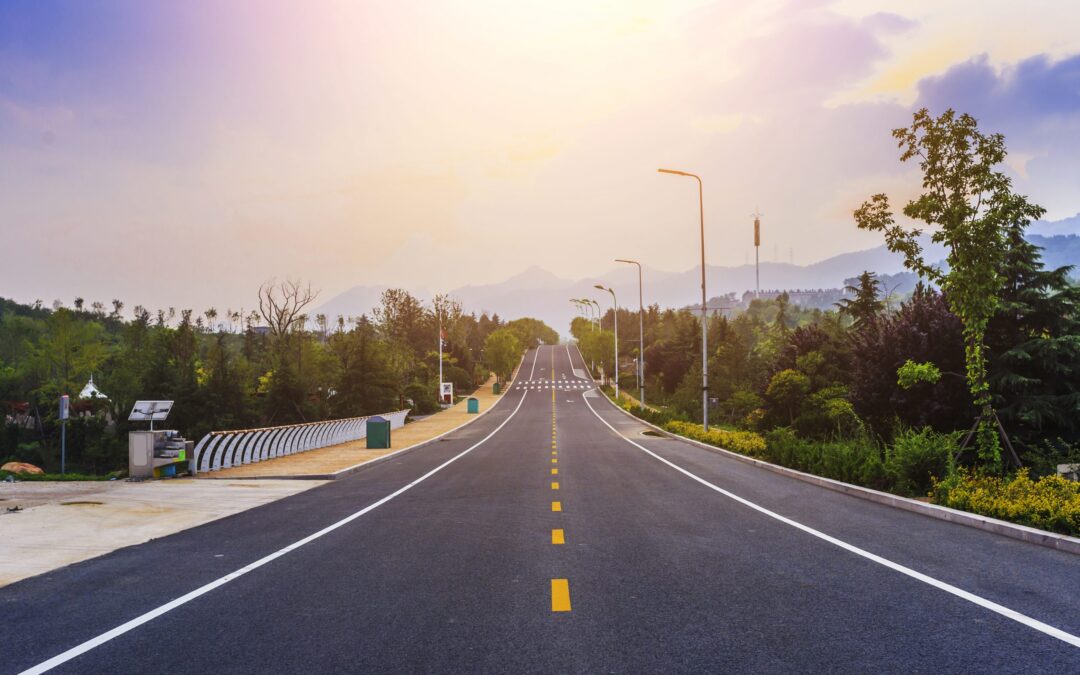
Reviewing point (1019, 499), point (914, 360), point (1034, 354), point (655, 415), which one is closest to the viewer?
point (1019, 499)

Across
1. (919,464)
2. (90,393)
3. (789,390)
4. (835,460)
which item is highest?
(789,390)

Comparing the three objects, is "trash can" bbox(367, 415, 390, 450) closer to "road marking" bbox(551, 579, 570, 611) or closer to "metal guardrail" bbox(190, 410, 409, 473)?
"metal guardrail" bbox(190, 410, 409, 473)

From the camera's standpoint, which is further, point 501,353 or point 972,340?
point 501,353

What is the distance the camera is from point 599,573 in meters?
7.40

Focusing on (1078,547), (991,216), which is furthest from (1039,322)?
(1078,547)

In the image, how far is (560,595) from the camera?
21.4 ft

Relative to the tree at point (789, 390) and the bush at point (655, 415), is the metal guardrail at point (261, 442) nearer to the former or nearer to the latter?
the bush at point (655, 415)

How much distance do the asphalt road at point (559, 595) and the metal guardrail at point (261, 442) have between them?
7.82 metres

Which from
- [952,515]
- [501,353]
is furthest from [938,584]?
[501,353]

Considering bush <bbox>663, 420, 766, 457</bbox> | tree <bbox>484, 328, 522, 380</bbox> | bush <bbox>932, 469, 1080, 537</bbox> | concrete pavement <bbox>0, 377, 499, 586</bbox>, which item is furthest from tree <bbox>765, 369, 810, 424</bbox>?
tree <bbox>484, 328, 522, 380</bbox>

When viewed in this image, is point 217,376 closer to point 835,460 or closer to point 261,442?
point 261,442

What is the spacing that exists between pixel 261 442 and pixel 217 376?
1132 inches

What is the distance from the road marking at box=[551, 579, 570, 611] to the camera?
6141 millimetres

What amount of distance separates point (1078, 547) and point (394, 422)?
43403 millimetres
